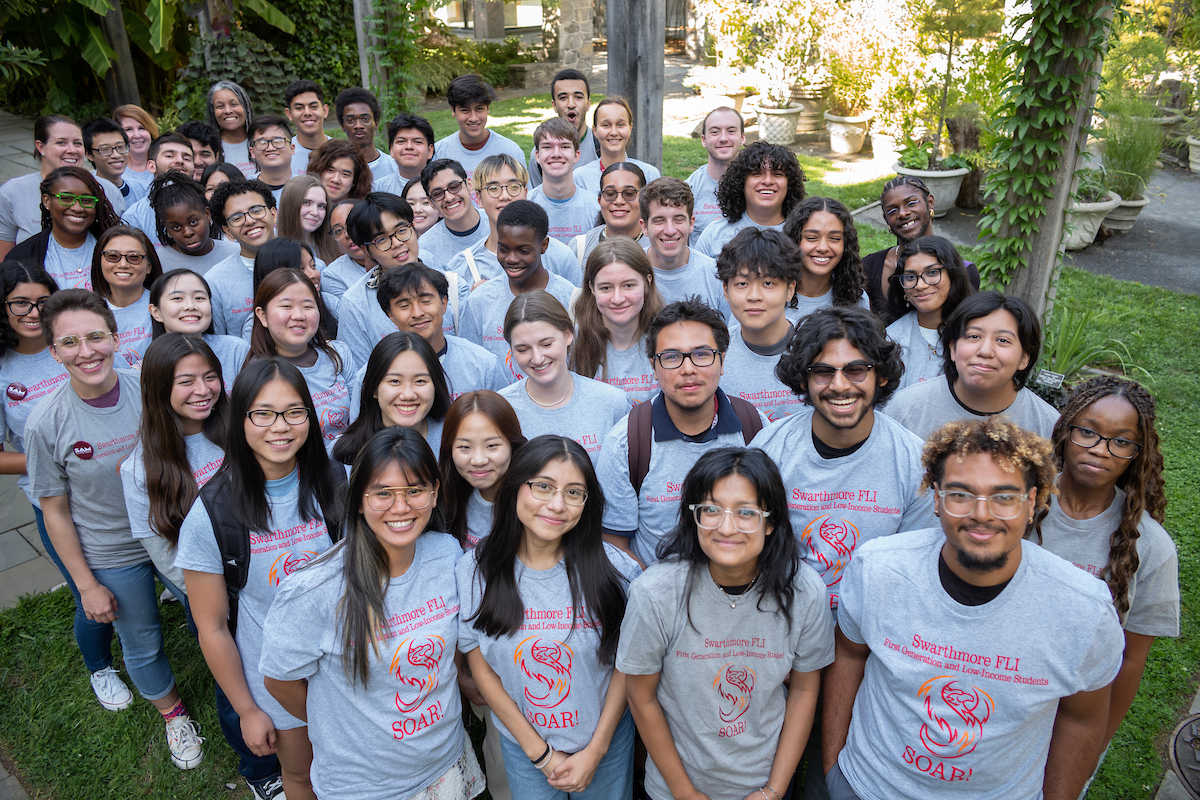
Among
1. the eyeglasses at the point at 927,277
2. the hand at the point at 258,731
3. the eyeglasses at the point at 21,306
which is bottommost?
the hand at the point at 258,731

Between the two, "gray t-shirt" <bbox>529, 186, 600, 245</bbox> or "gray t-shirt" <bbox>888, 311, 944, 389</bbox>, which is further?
"gray t-shirt" <bbox>529, 186, 600, 245</bbox>

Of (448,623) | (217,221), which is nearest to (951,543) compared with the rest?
(448,623)

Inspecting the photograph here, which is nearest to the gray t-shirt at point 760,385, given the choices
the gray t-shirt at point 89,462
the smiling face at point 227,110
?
the gray t-shirt at point 89,462

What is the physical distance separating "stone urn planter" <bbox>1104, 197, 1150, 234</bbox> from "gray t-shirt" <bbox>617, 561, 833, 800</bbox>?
8.91 m

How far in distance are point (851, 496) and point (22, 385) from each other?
394 cm

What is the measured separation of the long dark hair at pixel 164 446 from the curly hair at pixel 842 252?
9.57 ft

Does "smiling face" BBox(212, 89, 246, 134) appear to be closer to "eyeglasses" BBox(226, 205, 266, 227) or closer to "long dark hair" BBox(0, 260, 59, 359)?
"eyeglasses" BBox(226, 205, 266, 227)

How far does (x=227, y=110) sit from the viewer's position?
22.2ft

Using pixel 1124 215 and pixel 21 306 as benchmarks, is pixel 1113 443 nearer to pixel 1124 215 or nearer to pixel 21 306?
pixel 21 306

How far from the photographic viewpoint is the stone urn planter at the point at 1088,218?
870 cm

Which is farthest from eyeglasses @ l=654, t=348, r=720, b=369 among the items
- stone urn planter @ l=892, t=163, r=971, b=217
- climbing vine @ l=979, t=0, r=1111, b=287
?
stone urn planter @ l=892, t=163, r=971, b=217

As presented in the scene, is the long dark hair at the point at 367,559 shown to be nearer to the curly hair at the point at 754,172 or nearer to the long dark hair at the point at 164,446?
the long dark hair at the point at 164,446

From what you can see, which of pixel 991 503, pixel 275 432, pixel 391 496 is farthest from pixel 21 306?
pixel 991 503

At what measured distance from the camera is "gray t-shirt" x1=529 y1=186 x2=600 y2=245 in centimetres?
568
